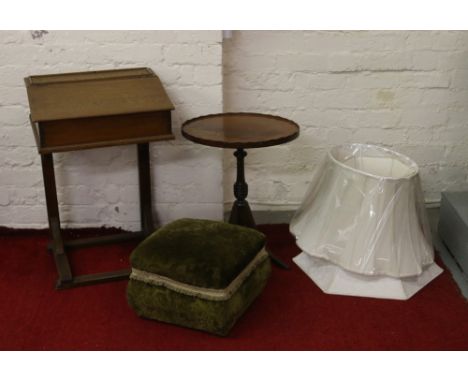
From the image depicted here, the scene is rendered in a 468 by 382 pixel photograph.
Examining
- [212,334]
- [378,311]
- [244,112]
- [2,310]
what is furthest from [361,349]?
[2,310]

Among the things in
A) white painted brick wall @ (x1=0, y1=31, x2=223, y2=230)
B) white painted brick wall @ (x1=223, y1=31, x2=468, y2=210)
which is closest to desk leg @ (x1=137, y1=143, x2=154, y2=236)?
white painted brick wall @ (x1=0, y1=31, x2=223, y2=230)

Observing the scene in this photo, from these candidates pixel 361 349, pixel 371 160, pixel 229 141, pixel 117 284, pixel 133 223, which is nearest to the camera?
pixel 361 349

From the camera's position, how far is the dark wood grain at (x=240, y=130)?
2.39 meters

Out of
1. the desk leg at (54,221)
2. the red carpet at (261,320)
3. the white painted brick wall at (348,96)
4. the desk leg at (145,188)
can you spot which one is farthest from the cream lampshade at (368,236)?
the desk leg at (54,221)

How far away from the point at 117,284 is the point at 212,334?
1.68ft

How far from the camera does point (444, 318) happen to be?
2.39 m

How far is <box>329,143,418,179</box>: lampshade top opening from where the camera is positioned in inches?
108

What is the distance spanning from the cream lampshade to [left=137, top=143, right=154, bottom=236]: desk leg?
0.68 m

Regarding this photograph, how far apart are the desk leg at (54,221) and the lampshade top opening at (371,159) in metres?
1.13

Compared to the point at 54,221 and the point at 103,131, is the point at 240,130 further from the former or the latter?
the point at 54,221

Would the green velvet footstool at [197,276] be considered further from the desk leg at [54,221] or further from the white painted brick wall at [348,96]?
the white painted brick wall at [348,96]

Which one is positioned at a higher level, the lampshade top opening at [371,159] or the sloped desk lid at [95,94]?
the sloped desk lid at [95,94]

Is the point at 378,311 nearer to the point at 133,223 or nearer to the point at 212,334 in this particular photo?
the point at 212,334
